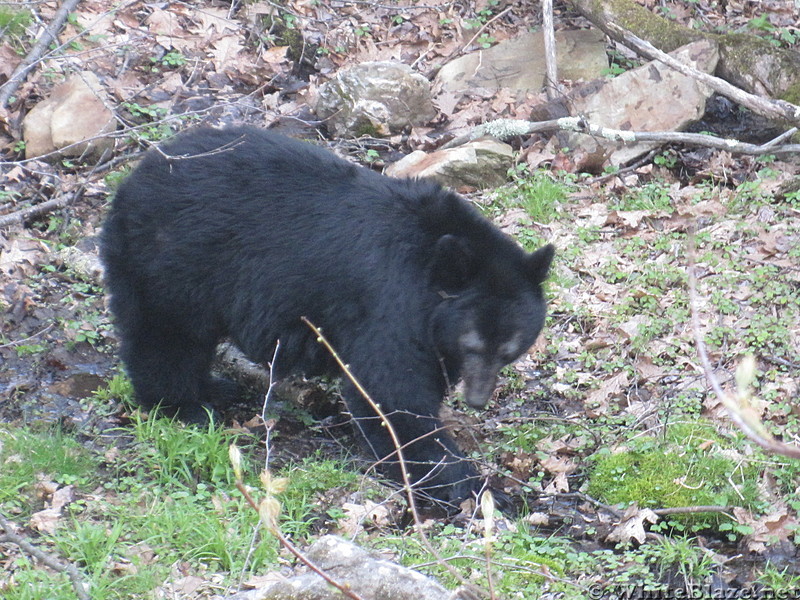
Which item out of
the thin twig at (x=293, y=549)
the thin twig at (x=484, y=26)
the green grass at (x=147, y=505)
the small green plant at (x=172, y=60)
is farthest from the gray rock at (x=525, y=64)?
the thin twig at (x=293, y=549)

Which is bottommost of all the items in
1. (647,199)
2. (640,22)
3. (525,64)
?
(647,199)

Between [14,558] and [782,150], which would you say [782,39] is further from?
[14,558]

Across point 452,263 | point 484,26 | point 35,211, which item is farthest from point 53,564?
point 484,26

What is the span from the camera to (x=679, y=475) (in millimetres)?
4566

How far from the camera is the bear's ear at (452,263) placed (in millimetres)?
4516

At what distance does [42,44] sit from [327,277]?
526 centimetres

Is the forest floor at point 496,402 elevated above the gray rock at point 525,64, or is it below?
below

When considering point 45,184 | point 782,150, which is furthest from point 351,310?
point 782,150

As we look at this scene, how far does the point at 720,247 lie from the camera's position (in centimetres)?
703

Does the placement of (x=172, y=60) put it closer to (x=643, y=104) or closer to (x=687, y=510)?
(x=643, y=104)

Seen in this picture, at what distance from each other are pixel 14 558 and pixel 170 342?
181 cm

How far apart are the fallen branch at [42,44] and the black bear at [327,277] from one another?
3.64 m

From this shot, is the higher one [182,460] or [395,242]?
[395,242]

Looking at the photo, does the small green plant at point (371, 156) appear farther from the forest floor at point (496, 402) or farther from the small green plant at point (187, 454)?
the small green plant at point (187, 454)
